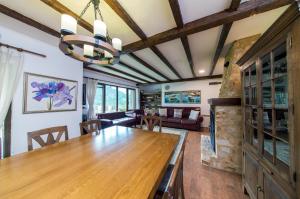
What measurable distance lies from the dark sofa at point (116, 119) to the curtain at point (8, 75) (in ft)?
8.69

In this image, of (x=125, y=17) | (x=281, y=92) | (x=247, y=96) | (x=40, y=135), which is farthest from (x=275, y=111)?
(x=40, y=135)

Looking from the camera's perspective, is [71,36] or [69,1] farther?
[69,1]

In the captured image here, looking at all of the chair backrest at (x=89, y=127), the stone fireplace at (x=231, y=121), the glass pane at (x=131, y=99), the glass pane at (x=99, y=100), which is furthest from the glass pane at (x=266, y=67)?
the glass pane at (x=131, y=99)

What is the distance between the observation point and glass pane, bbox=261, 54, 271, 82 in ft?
3.85

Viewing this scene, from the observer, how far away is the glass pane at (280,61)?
99 cm

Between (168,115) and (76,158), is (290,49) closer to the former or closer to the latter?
(76,158)

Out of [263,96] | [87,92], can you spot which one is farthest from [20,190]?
[87,92]

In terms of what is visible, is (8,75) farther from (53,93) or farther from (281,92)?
(281,92)

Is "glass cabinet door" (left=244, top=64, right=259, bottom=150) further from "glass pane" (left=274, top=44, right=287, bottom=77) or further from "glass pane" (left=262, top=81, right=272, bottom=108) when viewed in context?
"glass pane" (left=274, top=44, right=287, bottom=77)

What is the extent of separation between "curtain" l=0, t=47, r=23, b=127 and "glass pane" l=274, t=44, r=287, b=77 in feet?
11.0

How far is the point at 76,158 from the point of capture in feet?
3.81

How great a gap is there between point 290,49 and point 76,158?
1.88 meters

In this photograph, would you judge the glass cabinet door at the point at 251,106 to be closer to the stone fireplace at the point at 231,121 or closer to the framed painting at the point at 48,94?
the stone fireplace at the point at 231,121

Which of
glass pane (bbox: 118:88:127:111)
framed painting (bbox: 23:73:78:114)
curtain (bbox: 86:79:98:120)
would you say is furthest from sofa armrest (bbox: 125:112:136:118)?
framed painting (bbox: 23:73:78:114)
